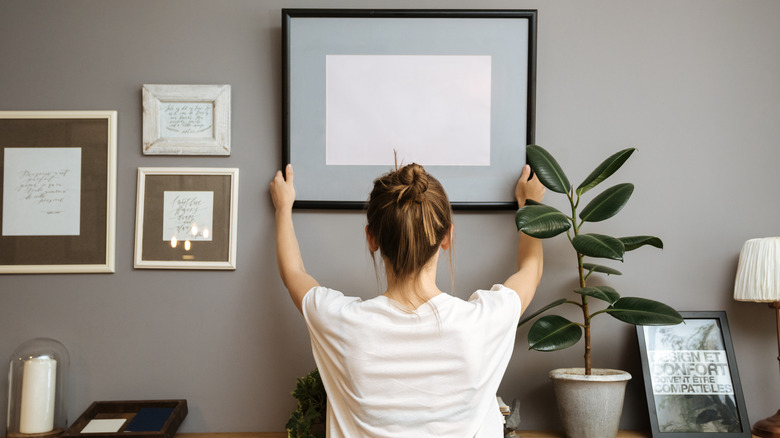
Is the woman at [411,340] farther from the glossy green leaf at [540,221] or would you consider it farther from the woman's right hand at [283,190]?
the woman's right hand at [283,190]

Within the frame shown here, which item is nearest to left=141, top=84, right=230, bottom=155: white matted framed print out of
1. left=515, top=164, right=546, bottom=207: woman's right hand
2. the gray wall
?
the gray wall

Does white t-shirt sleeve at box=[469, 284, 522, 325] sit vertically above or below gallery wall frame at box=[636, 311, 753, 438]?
above

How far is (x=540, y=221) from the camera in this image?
4.65 feet

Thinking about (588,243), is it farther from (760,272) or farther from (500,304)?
(760,272)

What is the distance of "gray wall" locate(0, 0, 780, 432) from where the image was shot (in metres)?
1.70

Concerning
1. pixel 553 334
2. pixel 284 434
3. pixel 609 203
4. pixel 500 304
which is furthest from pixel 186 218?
pixel 609 203

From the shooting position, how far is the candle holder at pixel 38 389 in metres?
1.57

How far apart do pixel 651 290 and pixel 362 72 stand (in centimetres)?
111

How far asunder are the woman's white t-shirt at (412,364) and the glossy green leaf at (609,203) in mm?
531

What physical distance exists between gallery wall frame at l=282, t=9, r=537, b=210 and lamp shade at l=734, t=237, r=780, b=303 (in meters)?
0.67

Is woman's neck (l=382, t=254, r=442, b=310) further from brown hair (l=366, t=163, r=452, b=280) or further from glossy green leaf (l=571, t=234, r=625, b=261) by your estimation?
glossy green leaf (l=571, t=234, r=625, b=261)

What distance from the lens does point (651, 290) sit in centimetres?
173

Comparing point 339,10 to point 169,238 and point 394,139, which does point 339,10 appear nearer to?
point 394,139

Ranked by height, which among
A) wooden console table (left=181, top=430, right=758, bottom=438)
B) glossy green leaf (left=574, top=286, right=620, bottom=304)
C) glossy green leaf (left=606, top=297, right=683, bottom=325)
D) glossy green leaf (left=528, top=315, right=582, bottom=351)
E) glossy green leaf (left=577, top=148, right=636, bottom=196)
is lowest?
wooden console table (left=181, top=430, right=758, bottom=438)
